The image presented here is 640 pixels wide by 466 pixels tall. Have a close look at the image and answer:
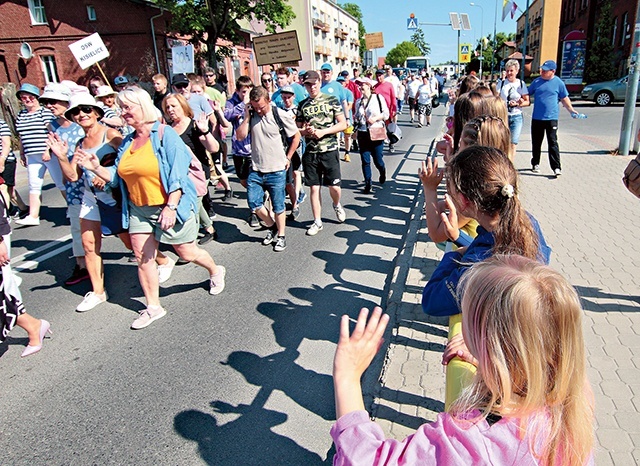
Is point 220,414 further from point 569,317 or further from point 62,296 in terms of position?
point 62,296

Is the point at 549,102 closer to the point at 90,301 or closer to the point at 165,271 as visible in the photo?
the point at 165,271

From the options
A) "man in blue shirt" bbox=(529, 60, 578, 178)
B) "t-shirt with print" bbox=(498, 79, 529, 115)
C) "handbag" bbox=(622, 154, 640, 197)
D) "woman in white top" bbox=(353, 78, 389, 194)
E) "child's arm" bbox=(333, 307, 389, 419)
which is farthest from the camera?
"t-shirt with print" bbox=(498, 79, 529, 115)

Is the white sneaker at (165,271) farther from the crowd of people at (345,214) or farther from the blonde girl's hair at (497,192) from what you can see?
the blonde girl's hair at (497,192)

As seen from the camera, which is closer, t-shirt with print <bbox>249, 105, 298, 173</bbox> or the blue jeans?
t-shirt with print <bbox>249, 105, 298, 173</bbox>

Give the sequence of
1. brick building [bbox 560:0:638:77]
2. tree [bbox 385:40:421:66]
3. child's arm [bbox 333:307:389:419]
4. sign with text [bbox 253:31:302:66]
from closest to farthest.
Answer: child's arm [bbox 333:307:389:419] → sign with text [bbox 253:31:302:66] → brick building [bbox 560:0:638:77] → tree [bbox 385:40:421:66]

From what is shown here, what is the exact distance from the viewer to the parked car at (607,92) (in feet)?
74.4

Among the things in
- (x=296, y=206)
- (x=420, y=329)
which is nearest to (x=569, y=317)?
(x=420, y=329)

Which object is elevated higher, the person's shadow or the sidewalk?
the sidewalk

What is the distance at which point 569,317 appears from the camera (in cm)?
115

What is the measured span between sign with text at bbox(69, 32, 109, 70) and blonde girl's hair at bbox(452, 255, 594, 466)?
8222mm

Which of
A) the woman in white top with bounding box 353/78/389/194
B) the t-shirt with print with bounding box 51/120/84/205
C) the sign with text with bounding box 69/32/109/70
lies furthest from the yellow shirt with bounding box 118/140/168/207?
the sign with text with bounding box 69/32/109/70

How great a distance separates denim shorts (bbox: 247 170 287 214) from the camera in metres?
5.61

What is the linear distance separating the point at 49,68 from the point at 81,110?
29.5 meters

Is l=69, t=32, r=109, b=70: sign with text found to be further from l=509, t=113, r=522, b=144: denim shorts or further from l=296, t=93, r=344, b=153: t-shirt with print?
l=509, t=113, r=522, b=144: denim shorts
